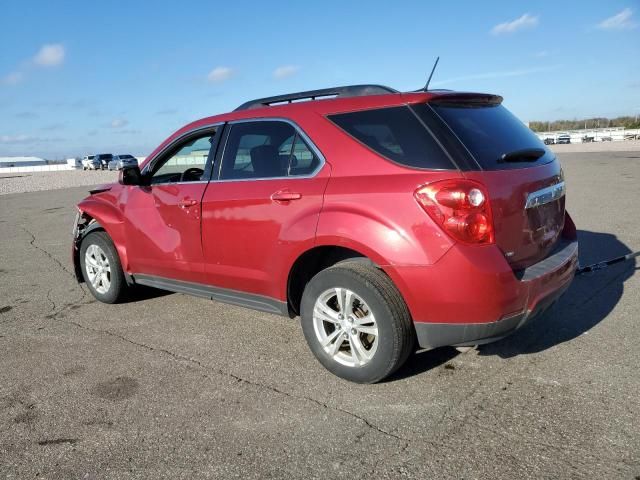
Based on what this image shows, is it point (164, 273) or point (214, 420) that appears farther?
point (164, 273)

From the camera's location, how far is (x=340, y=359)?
3.46 meters

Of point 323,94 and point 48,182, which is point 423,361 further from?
point 48,182

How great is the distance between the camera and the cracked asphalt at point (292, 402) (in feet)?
8.45

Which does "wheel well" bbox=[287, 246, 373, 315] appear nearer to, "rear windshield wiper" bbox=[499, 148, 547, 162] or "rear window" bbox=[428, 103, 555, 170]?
"rear window" bbox=[428, 103, 555, 170]

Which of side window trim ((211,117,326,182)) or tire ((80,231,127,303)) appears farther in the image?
tire ((80,231,127,303))

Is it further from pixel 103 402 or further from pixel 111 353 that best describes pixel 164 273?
pixel 103 402

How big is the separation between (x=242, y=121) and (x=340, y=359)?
1981 millimetres

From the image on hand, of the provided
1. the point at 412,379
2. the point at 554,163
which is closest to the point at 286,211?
the point at 412,379

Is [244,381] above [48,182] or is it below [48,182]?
below

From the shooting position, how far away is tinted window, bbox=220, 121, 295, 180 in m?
3.79

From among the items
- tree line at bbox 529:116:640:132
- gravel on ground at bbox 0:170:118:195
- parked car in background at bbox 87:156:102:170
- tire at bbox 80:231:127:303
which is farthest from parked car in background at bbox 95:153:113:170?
tree line at bbox 529:116:640:132

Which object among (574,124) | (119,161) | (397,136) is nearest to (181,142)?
(397,136)

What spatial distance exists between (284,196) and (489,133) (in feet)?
4.51

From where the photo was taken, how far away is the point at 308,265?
3.74 m
